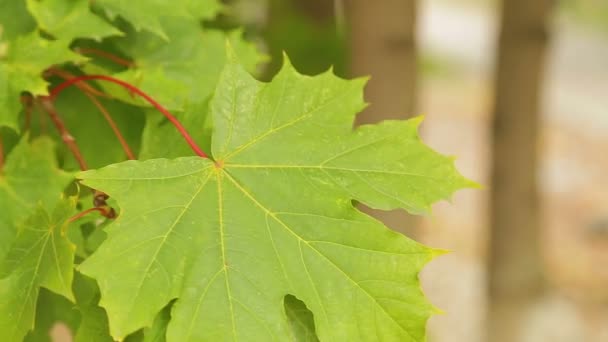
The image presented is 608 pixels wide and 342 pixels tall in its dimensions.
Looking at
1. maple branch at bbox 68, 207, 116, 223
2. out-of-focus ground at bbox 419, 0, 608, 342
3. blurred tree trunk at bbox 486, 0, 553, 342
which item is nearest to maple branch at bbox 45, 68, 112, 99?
maple branch at bbox 68, 207, 116, 223

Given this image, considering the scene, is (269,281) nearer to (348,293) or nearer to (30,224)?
(348,293)

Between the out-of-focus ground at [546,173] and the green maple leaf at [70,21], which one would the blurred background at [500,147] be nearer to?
the out-of-focus ground at [546,173]

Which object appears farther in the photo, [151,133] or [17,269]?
[151,133]

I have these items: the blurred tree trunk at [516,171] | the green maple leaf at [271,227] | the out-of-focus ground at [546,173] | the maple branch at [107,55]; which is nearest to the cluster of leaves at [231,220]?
the green maple leaf at [271,227]

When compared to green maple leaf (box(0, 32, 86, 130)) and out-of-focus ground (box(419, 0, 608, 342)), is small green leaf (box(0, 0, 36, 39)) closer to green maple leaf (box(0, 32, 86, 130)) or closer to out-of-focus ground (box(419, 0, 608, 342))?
green maple leaf (box(0, 32, 86, 130))

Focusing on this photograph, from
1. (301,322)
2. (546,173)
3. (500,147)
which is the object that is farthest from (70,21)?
(546,173)

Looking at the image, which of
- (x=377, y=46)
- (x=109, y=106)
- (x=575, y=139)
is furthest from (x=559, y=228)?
(x=109, y=106)
